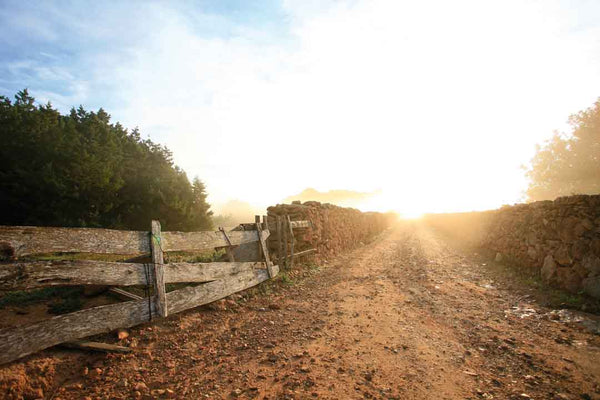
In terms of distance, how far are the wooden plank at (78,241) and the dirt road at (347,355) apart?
1152 mm

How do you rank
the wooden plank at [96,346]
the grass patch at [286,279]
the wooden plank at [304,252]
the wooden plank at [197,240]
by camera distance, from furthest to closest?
the wooden plank at [304,252]
the grass patch at [286,279]
the wooden plank at [197,240]
the wooden plank at [96,346]

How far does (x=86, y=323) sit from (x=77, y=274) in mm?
612

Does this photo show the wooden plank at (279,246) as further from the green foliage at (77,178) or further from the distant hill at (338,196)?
the distant hill at (338,196)

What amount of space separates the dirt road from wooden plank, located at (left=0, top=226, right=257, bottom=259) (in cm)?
115

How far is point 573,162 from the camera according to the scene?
3055 centimetres

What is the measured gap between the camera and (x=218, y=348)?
3775mm

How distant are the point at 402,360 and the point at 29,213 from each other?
2080cm

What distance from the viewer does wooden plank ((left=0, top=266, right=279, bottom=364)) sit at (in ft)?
8.82

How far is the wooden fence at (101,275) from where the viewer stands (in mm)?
2803

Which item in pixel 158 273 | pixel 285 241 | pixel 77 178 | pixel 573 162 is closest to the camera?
pixel 158 273

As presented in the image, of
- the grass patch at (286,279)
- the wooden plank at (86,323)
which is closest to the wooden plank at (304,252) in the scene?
the grass patch at (286,279)

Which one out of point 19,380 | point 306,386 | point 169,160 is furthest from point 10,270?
point 169,160

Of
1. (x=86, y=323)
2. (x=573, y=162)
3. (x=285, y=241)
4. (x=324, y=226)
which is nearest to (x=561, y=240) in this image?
(x=285, y=241)

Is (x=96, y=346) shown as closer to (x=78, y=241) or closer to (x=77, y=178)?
(x=78, y=241)
